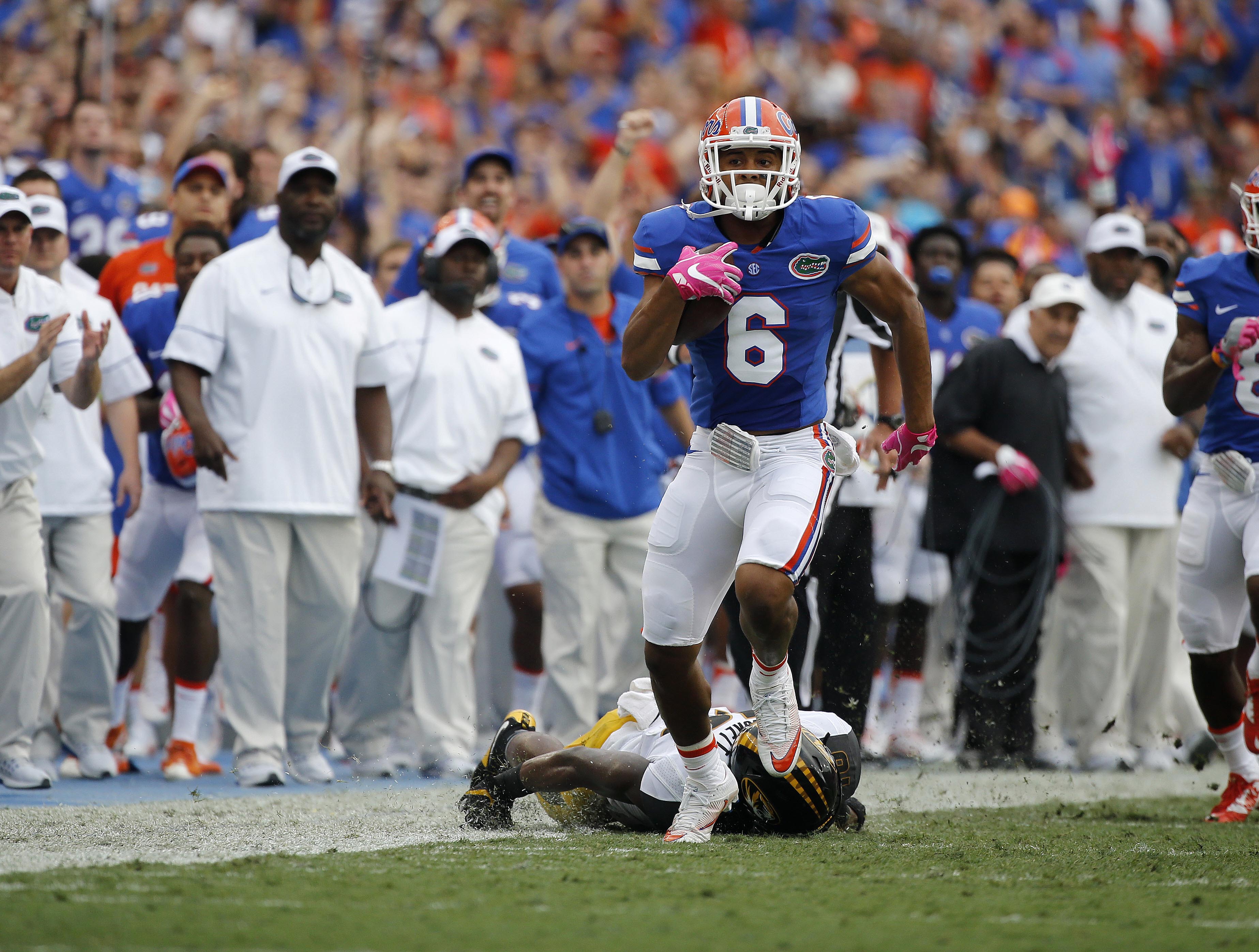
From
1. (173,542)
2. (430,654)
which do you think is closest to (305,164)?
(173,542)

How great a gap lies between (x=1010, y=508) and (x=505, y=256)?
10.5 feet

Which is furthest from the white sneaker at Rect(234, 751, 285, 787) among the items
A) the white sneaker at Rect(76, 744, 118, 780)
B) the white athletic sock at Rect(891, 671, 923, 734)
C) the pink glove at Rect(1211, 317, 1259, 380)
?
the pink glove at Rect(1211, 317, 1259, 380)

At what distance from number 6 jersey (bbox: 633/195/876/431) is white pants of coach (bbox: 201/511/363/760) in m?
2.59

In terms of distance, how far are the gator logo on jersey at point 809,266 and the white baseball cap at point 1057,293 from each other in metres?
3.58

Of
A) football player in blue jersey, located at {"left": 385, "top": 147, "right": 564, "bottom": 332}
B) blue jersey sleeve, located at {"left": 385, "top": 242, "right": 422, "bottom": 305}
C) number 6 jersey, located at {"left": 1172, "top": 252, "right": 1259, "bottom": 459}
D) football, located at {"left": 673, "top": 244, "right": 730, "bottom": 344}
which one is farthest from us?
football player in blue jersey, located at {"left": 385, "top": 147, "right": 564, "bottom": 332}

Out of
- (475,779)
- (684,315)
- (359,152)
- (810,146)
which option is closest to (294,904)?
(475,779)

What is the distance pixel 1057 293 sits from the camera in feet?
28.2

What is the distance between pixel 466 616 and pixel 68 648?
1907 millimetres

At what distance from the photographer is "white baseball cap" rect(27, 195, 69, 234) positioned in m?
7.47

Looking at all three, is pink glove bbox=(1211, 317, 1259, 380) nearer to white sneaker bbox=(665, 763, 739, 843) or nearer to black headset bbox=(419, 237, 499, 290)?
white sneaker bbox=(665, 763, 739, 843)

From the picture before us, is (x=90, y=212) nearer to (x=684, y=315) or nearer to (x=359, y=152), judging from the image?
(x=359, y=152)

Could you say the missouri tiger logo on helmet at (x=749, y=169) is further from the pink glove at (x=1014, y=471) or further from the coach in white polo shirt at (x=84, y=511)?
the pink glove at (x=1014, y=471)

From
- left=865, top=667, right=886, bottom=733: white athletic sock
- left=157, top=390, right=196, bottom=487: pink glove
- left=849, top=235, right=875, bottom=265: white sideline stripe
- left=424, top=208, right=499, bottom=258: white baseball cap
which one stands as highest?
left=424, top=208, right=499, bottom=258: white baseball cap

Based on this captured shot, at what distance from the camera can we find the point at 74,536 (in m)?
7.25
